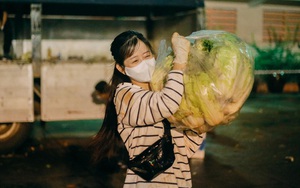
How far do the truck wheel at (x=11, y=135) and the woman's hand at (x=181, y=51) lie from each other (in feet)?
15.9

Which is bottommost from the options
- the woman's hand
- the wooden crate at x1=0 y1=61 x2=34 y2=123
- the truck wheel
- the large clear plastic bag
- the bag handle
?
the truck wheel

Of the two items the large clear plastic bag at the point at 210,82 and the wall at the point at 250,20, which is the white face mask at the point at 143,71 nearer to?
the large clear plastic bag at the point at 210,82

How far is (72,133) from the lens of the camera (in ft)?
27.7

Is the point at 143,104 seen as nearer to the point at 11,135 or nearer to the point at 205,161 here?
the point at 205,161

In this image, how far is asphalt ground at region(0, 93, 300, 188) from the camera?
17.7 ft

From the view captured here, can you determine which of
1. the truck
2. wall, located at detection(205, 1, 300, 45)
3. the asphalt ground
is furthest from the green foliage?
the truck

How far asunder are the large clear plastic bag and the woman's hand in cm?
8

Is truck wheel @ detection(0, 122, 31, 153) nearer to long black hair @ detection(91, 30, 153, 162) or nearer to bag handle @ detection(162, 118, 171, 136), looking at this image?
long black hair @ detection(91, 30, 153, 162)

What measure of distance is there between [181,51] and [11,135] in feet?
16.2

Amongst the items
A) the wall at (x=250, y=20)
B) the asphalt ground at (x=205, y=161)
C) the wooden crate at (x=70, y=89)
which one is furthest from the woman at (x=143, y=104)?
the wall at (x=250, y=20)

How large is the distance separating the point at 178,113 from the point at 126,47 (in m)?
0.47

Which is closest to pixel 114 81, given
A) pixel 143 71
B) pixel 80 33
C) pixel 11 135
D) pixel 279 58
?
pixel 143 71

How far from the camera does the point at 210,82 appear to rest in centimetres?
212

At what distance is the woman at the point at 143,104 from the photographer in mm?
2084
